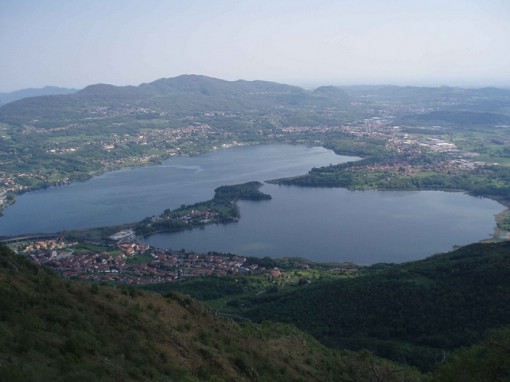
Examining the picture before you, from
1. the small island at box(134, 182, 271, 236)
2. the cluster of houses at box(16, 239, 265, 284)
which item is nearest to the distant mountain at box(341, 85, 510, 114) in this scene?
the small island at box(134, 182, 271, 236)

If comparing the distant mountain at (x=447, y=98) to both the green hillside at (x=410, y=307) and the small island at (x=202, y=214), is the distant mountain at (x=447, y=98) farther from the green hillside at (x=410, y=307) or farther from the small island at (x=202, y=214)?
the green hillside at (x=410, y=307)

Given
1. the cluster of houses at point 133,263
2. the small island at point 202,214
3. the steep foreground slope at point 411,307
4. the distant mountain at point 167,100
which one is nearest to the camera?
the steep foreground slope at point 411,307

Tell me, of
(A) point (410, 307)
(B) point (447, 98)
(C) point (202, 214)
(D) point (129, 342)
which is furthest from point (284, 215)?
(B) point (447, 98)

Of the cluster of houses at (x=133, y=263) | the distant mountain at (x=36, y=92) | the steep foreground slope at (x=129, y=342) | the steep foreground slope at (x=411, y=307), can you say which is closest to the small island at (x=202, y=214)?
the cluster of houses at (x=133, y=263)

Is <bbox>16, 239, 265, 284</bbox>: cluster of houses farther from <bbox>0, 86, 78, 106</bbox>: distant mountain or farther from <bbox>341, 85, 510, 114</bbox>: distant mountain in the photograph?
<bbox>0, 86, 78, 106</bbox>: distant mountain

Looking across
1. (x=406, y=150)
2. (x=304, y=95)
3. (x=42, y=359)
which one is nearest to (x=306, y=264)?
(x=42, y=359)

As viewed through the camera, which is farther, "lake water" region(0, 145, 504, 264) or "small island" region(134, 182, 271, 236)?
"small island" region(134, 182, 271, 236)
